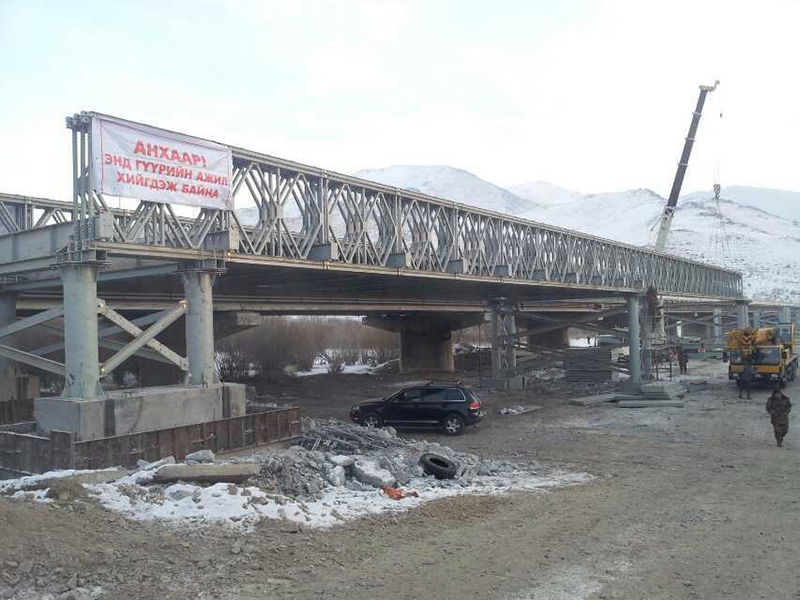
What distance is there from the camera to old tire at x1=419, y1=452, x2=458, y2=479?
553 inches

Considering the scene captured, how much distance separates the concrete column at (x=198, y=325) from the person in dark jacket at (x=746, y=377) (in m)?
24.4

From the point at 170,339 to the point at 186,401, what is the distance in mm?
22109

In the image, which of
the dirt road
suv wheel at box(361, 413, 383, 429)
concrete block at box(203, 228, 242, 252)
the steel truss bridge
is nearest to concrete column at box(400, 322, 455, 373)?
→ the steel truss bridge

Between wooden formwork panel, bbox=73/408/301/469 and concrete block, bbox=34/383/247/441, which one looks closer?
wooden formwork panel, bbox=73/408/301/469

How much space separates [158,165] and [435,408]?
36.0 feet

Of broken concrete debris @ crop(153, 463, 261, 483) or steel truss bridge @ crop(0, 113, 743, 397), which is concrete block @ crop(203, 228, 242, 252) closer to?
steel truss bridge @ crop(0, 113, 743, 397)

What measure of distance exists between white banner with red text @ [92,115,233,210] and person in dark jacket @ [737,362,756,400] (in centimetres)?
2481

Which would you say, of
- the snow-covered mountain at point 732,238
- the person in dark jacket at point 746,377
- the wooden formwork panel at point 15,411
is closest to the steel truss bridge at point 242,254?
the wooden formwork panel at point 15,411

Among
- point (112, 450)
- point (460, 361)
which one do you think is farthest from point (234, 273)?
point (460, 361)

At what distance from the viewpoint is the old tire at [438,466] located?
553 inches

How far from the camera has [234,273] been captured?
22.6 m

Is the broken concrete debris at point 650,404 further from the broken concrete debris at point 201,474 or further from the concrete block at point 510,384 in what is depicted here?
the broken concrete debris at point 201,474

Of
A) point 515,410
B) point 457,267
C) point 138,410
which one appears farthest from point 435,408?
point 138,410

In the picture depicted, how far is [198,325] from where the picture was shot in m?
15.9
